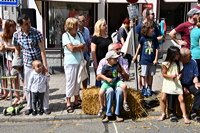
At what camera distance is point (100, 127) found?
4.39 m

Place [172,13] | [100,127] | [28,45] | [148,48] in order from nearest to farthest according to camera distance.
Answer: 1. [100,127]
2. [28,45]
3. [148,48]
4. [172,13]

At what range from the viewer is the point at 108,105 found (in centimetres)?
456

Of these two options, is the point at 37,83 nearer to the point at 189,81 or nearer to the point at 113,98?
the point at 113,98

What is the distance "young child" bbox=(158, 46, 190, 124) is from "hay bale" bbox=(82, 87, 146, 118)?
44cm

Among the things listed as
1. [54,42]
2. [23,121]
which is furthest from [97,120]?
[54,42]

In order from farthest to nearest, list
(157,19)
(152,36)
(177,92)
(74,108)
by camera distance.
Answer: (157,19), (152,36), (74,108), (177,92)

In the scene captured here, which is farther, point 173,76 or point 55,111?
point 55,111

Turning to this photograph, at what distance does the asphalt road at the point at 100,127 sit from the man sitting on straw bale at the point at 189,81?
225 mm

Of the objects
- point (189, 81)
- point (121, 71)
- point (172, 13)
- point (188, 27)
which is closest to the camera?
point (121, 71)

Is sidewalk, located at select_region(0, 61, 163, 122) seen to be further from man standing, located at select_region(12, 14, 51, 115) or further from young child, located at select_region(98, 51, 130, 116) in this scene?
young child, located at select_region(98, 51, 130, 116)

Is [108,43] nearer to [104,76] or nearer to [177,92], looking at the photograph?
[104,76]

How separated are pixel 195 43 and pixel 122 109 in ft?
6.58

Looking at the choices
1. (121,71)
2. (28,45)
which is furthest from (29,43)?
(121,71)

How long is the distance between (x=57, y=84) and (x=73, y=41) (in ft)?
10.1
